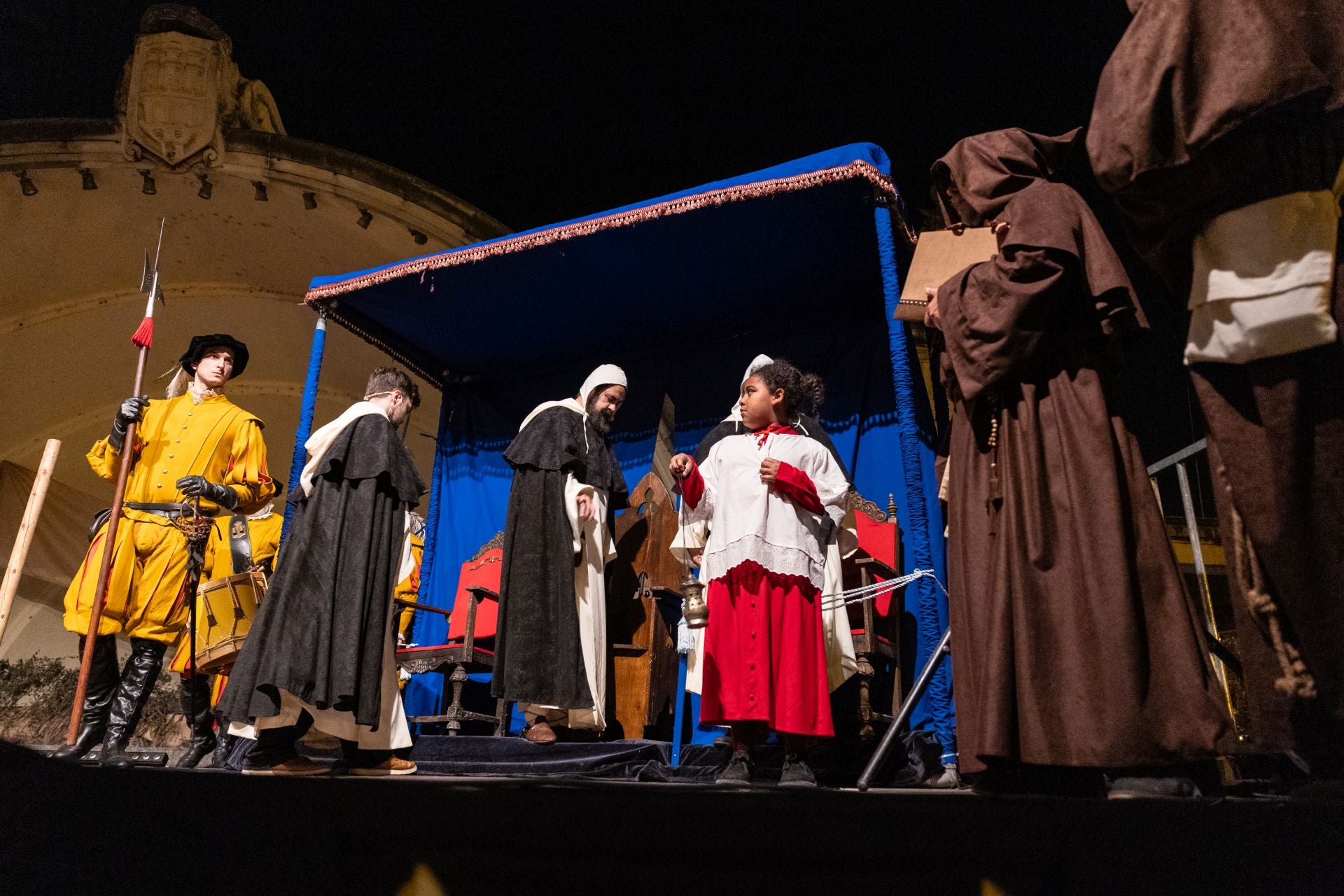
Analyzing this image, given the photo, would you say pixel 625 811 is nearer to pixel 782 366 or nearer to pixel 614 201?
pixel 782 366

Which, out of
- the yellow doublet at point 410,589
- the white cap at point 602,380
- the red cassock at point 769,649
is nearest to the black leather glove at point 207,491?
the yellow doublet at point 410,589

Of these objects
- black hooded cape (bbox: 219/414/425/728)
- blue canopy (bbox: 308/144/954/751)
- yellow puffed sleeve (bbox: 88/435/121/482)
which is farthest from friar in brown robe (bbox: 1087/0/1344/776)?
yellow puffed sleeve (bbox: 88/435/121/482)

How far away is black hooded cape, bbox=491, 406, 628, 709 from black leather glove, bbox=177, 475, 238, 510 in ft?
4.41

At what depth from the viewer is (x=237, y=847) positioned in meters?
1.70

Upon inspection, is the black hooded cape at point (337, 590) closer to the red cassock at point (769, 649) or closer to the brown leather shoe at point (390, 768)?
the brown leather shoe at point (390, 768)

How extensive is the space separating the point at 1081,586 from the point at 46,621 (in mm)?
10285

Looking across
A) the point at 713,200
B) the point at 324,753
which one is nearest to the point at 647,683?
the point at 324,753

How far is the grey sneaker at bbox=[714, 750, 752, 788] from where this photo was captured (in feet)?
10.3

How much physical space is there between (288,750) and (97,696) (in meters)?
1.19

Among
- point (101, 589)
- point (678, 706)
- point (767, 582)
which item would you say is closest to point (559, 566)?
point (678, 706)

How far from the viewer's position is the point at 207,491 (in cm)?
435

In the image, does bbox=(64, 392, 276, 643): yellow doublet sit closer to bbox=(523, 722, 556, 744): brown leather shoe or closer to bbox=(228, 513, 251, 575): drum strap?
bbox=(228, 513, 251, 575): drum strap

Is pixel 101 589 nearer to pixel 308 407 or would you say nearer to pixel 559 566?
pixel 308 407

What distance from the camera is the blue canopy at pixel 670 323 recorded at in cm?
452
